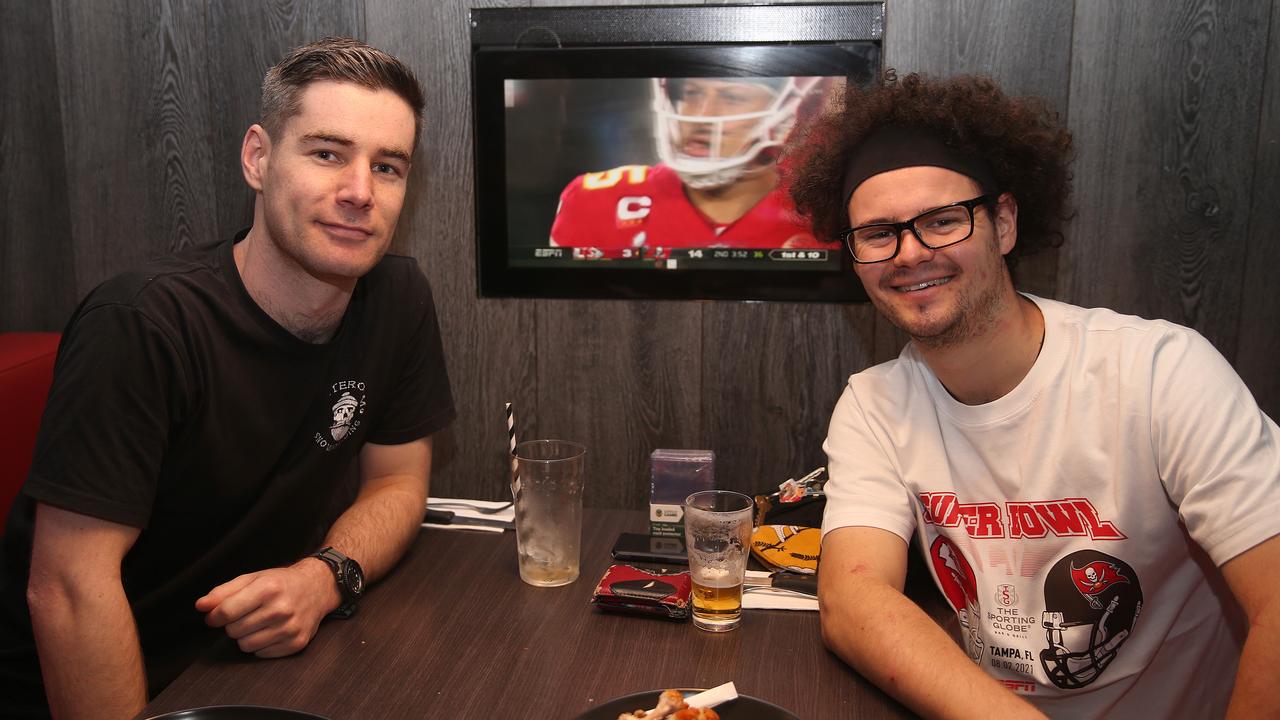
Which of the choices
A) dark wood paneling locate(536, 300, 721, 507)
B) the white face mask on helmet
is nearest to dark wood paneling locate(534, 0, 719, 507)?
dark wood paneling locate(536, 300, 721, 507)

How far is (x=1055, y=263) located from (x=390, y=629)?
1.48 m

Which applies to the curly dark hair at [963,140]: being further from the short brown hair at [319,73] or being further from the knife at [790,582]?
the short brown hair at [319,73]

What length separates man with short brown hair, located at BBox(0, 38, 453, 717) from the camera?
4.18 ft

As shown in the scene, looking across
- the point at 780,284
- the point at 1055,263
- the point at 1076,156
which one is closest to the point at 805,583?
the point at 780,284

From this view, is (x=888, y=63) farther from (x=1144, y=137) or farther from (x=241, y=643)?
(x=241, y=643)

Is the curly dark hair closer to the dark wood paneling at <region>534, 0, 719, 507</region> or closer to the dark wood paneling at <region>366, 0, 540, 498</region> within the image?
the dark wood paneling at <region>534, 0, 719, 507</region>

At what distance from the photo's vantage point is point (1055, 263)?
188cm

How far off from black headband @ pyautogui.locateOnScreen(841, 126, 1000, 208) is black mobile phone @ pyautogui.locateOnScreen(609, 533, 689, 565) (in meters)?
0.67

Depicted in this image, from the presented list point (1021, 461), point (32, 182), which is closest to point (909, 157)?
point (1021, 461)

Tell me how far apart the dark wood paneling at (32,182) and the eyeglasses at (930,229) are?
1821 millimetres

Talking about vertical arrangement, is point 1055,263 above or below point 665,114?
below

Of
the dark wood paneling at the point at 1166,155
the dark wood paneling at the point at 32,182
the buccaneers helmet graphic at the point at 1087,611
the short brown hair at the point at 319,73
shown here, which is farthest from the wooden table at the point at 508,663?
the dark wood paneling at the point at 32,182

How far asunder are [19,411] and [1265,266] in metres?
2.44

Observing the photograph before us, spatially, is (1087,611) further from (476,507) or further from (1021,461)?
(476,507)
